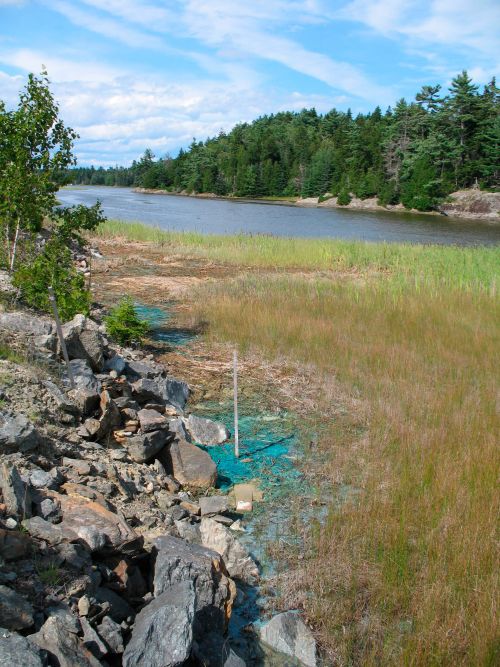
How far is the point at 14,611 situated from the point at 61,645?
0.29m

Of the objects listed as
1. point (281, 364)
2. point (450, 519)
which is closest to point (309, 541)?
point (450, 519)

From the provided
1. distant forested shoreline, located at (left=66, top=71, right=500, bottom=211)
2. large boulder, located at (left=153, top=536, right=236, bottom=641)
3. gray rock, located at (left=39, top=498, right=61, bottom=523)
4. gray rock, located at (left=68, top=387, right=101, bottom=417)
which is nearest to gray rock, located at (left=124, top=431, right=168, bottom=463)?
gray rock, located at (left=68, top=387, right=101, bottom=417)

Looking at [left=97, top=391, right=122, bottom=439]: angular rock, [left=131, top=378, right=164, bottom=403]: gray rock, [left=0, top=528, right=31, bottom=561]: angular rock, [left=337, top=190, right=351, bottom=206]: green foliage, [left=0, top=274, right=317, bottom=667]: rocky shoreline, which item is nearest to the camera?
[left=0, top=274, right=317, bottom=667]: rocky shoreline

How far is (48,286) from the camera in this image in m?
9.05

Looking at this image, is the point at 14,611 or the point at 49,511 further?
the point at 49,511

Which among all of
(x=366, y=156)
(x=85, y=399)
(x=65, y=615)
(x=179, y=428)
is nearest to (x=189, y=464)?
(x=179, y=428)

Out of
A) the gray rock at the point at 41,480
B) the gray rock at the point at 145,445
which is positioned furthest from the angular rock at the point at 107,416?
the gray rock at the point at 41,480

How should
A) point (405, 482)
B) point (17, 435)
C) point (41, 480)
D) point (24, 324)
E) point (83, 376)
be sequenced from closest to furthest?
point (41, 480)
point (17, 435)
point (405, 482)
point (83, 376)
point (24, 324)

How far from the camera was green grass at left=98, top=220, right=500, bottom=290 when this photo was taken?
16719 mm

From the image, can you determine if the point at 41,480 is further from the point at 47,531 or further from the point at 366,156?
the point at 366,156

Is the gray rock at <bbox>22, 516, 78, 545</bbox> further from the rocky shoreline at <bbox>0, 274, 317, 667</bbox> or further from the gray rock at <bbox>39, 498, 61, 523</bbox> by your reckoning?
the gray rock at <bbox>39, 498, 61, 523</bbox>

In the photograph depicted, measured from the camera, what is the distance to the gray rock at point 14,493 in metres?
3.96

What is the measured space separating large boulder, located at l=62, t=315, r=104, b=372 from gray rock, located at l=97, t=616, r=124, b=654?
14.8 feet

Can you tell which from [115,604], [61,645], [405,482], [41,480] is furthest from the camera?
[405,482]
